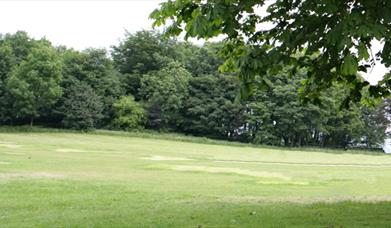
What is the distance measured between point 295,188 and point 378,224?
12802 mm

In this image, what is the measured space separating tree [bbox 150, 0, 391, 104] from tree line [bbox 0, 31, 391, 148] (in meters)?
67.0

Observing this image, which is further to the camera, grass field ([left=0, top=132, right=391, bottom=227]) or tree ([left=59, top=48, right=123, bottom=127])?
tree ([left=59, top=48, right=123, bottom=127])

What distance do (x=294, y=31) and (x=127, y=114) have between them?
75514mm

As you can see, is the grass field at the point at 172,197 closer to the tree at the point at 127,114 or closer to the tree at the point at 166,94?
the tree at the point at 127,114

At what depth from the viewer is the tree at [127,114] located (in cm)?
8288

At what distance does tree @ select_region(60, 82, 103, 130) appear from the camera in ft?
253

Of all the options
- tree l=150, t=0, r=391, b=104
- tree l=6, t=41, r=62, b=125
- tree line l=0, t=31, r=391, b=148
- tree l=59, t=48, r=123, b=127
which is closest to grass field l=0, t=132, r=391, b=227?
tree l=150, t=0, r=391, b=104

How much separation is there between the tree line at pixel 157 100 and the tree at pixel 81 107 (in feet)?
0.53

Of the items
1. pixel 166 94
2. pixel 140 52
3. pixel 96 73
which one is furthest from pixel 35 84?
pixel 140 52

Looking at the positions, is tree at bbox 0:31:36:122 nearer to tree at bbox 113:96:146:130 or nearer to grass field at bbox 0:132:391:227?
tree at bbox 113:96:146:130

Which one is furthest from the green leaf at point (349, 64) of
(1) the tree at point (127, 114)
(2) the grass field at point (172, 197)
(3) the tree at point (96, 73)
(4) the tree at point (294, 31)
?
(3) the tree at point (96, 73)

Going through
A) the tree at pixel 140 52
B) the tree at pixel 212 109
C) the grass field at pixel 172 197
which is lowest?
the grass field at pixel 172 197

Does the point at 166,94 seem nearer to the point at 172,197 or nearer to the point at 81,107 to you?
the point at 81,107

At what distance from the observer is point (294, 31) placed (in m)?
9.24
